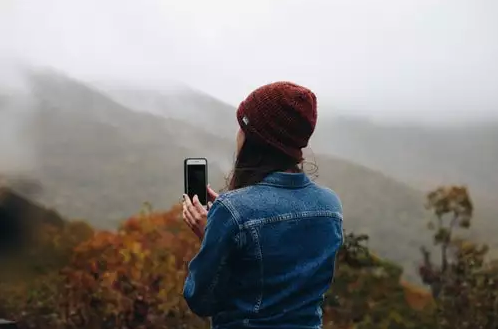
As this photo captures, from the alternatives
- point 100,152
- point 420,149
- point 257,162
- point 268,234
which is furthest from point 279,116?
point 420,149

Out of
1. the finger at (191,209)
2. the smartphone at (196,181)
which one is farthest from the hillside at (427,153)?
the finger at (191,209)

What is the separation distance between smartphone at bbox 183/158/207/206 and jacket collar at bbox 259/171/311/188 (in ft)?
1.02

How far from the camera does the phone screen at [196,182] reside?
169 cm

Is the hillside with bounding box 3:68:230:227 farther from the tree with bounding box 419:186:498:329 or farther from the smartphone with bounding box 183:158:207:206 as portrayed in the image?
the smartphone with bounding box 183:158:207:206

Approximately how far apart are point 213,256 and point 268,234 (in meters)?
0.10

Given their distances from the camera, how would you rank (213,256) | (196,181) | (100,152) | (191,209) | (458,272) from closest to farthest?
(213,256), (191,209), (196,181), (100,152), (458,272)

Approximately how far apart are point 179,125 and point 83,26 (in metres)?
0.55

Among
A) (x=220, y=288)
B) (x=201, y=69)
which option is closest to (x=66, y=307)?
(x=201, y=69)

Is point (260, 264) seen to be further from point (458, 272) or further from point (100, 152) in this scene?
point (458, 272)

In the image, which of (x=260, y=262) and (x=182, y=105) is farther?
(x=182, y=105)

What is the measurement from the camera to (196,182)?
1708mm

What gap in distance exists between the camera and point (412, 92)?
3.55 metres

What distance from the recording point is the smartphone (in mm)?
1690

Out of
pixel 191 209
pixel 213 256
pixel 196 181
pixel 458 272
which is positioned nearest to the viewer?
pixel 213 256
